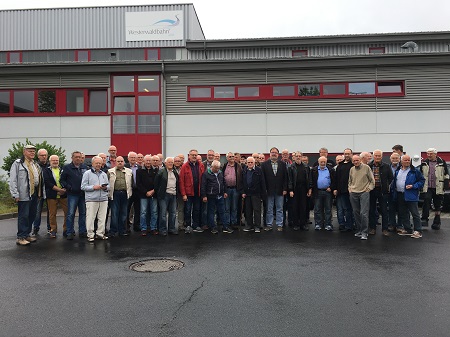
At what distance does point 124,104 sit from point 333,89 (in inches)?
401

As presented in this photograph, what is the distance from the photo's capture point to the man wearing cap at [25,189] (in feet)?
23.5

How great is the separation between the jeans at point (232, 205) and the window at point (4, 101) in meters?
14.0

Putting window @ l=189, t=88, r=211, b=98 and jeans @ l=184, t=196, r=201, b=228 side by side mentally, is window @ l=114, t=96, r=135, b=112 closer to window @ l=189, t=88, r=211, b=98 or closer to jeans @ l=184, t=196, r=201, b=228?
window @ l=189, t=88, r=211, b=98

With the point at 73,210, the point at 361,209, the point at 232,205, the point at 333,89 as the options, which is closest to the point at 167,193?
the point at 232,205

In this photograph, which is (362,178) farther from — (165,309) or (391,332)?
(165,309)

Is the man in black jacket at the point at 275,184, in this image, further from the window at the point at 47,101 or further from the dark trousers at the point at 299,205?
the window at the point at 47,101

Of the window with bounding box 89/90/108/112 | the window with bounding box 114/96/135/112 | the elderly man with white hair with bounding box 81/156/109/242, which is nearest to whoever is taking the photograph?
the elderly man with white hair with bounding box 81/156/109/242

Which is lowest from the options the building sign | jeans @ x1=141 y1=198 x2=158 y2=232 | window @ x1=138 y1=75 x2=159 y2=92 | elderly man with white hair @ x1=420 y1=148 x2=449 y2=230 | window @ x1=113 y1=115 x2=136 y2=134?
jeans @ x1=141 y1=198 x2=158 y2=232

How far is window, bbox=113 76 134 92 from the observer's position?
55.8 feet

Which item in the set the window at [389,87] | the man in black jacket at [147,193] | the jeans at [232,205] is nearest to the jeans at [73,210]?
the man in black jacket at [147,193]

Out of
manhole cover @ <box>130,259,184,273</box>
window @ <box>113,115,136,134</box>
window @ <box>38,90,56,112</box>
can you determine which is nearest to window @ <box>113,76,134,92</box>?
window @ <box>113,115,136,134</box>

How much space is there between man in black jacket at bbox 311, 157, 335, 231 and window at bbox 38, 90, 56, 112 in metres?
13.8

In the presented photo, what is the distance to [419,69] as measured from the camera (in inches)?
624

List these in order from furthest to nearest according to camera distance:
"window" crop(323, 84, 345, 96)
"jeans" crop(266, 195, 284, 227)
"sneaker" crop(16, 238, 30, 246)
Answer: "window" crop(323, 84, 345, 96), "jeans" crop(266, 195, 284, 227), "sneaker" crop(16, 238, 30, 246)
